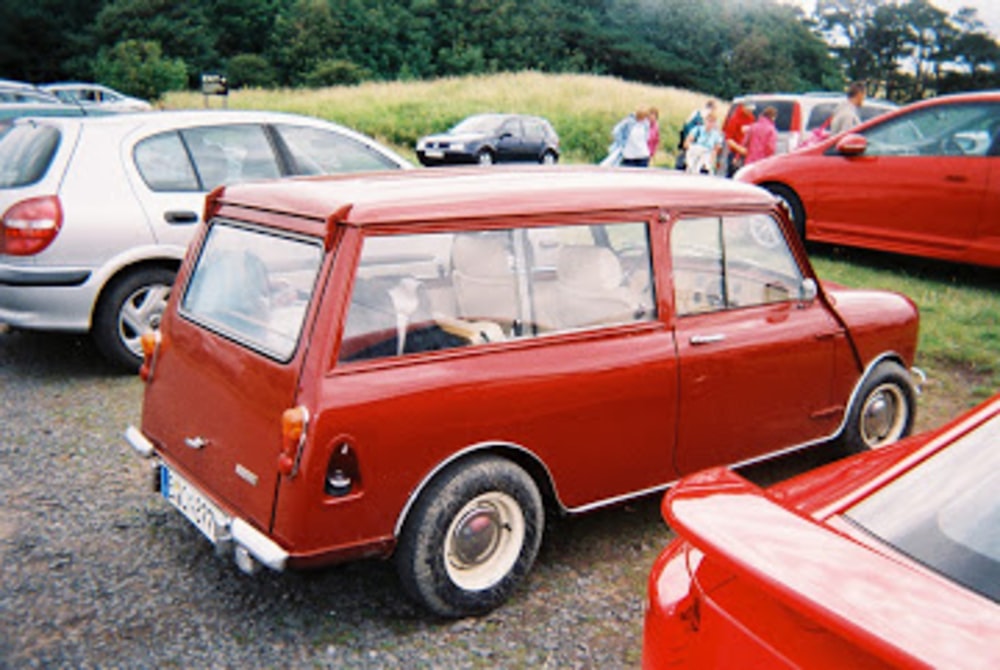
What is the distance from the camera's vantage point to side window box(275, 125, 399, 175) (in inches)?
268

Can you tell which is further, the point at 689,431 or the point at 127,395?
the point at 127,395

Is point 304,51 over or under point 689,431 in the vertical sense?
over

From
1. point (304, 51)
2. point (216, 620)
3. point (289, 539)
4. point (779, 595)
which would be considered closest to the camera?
point (779, 595)

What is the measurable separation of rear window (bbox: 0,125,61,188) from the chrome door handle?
4478mm

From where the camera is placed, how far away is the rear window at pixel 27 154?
590 centimetres

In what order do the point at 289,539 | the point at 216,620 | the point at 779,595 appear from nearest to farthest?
the point at 779,595 < the point at 289,539 < the point at 216,620

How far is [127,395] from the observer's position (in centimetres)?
577

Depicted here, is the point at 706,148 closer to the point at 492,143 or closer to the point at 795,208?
the point at 795,208

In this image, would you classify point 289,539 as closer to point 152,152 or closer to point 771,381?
point 771,381

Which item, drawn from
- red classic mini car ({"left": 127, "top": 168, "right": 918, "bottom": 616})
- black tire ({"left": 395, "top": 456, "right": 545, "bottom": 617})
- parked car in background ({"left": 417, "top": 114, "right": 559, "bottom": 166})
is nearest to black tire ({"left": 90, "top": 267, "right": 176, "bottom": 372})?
red classic mini car ({"left": 127, "top": 168, "right": 918, "bottom": 616})

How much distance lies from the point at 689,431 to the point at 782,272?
107cm

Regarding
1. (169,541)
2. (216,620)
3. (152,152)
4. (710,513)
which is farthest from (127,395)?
(710,513)

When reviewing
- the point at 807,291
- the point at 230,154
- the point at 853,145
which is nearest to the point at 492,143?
the point at 853,145

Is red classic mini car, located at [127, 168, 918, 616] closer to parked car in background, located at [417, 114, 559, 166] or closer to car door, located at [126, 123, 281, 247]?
car door, located at [126, 123, 281, 247]
